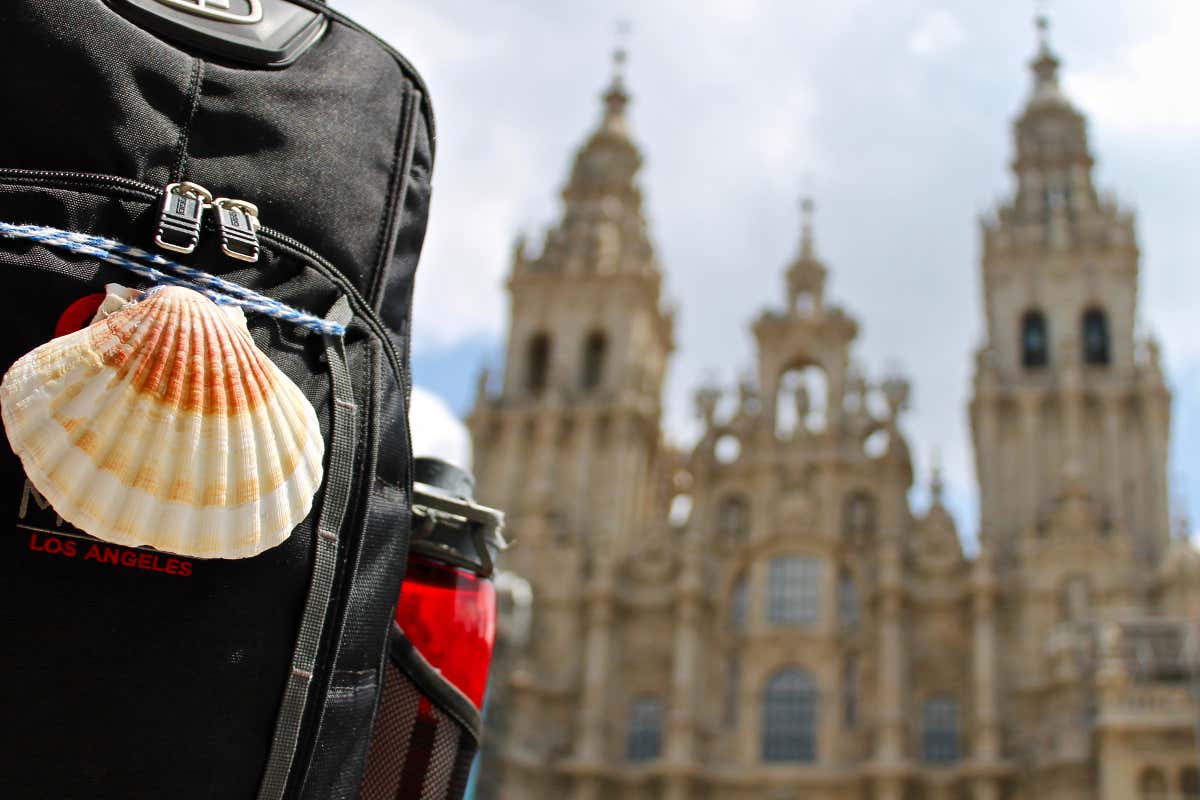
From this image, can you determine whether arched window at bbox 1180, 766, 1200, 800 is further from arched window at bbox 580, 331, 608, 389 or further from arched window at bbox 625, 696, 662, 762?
arched window at bbox 580, 331, 608, 389

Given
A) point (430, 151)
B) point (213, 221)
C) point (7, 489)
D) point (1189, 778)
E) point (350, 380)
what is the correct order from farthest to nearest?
point (1189, 778), point (430, 151), point (350, 380), point (213, 221), point (7, 489)

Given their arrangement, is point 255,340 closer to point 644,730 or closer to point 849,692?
point 849,692

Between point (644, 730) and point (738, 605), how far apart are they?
369 centimetres

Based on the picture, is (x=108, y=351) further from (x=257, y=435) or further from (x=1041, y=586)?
(x=1041, y=586)

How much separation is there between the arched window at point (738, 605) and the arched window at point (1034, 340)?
9084 millimetres

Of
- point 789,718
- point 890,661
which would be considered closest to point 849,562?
point 890,661

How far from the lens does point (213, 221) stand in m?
1.92

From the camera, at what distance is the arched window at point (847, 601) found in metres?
29.4

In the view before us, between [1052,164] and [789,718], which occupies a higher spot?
[1052,164]

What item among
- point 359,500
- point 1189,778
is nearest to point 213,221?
point 359,500

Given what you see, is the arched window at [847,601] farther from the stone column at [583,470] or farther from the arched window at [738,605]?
the stone column at [583,470]

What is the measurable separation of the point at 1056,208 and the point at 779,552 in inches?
485

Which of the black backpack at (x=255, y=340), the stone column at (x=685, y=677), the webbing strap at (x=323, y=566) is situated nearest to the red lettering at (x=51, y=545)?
the black backpack at (x=255, y=340)

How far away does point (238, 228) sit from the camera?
6.32 ft
